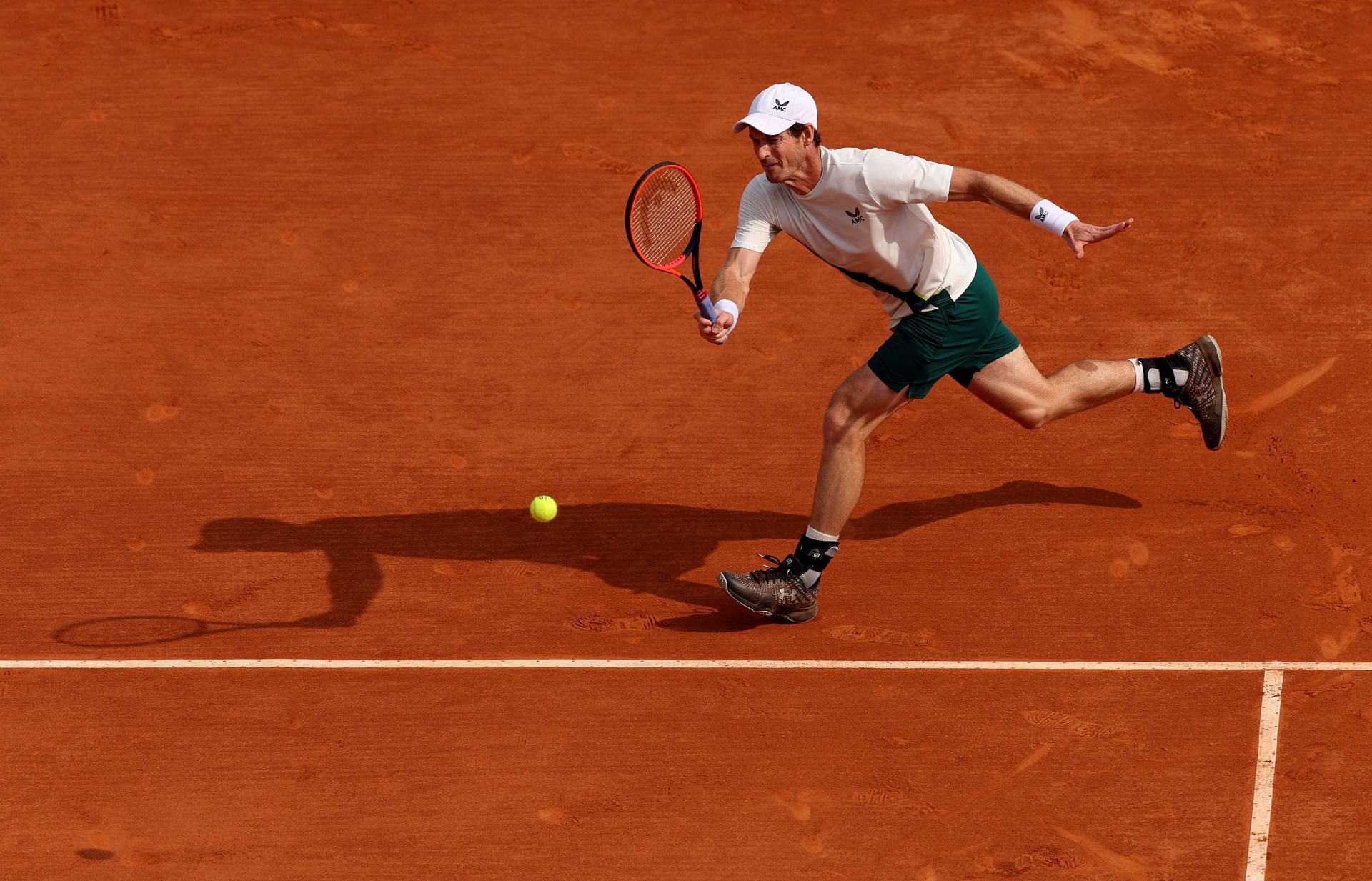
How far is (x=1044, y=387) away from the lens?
7.16 meters

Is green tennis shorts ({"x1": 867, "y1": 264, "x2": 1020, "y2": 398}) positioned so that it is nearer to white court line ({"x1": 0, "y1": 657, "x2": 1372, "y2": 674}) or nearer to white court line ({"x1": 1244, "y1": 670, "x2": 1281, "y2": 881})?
white court line ({"x1": 0, "y1": 657, "x2": 1372, "y2": 674})

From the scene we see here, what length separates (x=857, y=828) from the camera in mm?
6176

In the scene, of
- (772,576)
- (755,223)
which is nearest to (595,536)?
(772,576)

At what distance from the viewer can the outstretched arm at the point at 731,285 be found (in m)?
6.42

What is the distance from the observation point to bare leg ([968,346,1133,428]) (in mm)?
7102

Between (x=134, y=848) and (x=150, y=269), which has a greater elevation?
(x=150, y=269)

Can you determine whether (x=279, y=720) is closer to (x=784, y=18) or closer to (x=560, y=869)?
(x=560, y=869)

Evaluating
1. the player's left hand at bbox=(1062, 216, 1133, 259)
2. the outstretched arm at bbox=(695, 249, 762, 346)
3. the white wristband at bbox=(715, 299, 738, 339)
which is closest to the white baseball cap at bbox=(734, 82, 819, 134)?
the outstretched arm at bbox=(695, 249, 762, 346)

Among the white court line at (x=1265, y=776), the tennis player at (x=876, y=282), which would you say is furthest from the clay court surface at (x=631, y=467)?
the tennis player at (x=876, y=282)

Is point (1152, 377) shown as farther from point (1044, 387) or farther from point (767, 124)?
point (767, 124)

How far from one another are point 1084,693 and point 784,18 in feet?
19.8

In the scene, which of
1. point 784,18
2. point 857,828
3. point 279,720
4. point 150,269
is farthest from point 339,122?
point 857,828

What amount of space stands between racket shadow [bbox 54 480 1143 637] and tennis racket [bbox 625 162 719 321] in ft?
4.65

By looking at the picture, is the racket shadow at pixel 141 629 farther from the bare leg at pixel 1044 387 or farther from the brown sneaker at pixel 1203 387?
the brown sneaker at pixel 1203 387
